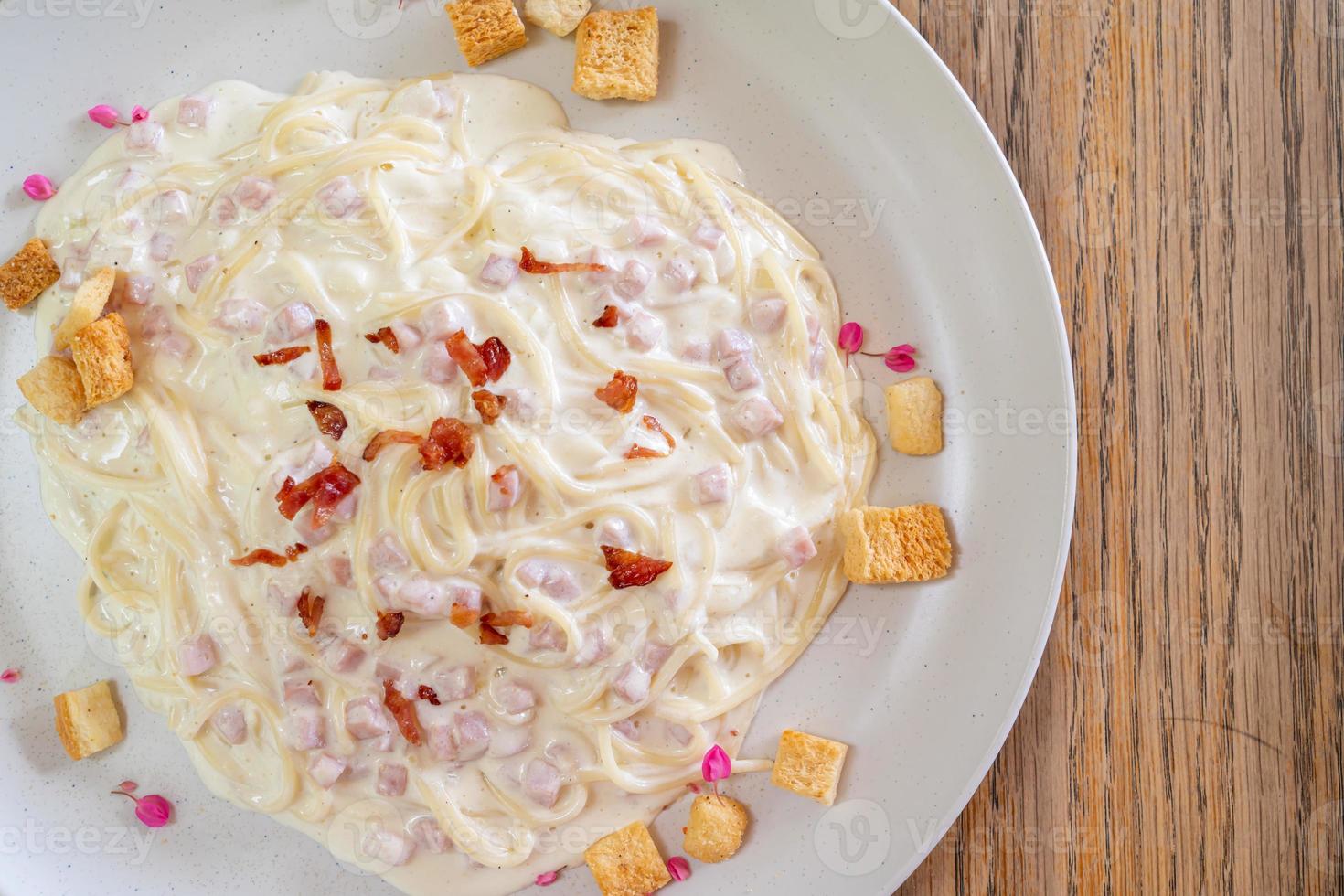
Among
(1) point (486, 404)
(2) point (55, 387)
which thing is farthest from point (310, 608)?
(2) point (55, 387)

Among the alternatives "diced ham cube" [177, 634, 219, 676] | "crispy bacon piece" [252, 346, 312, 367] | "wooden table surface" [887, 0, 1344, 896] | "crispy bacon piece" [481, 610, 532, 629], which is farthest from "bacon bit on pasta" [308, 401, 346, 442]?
"wooden table surface" [887, 0, 1344, 896]

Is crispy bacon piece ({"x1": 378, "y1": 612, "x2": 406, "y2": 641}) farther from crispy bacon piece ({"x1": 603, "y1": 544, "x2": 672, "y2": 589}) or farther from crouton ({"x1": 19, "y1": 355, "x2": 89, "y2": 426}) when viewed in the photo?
crouton ({"x1": 19, "y1": 355, "x2": 89, "y2": 426})

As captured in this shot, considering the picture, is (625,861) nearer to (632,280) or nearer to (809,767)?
(809,767)

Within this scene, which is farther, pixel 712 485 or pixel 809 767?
pixel 809 767

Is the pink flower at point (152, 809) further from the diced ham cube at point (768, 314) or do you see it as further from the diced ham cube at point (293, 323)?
the diced ham cube at point (768, 314)

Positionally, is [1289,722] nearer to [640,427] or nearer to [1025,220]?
[1025,220]

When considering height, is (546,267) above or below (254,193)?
below
